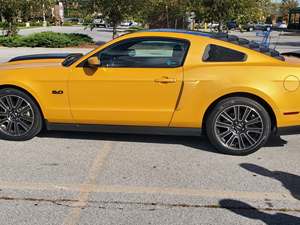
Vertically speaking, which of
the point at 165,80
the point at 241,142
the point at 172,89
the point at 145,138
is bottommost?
the point at 145,138

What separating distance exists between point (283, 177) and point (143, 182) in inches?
60.1

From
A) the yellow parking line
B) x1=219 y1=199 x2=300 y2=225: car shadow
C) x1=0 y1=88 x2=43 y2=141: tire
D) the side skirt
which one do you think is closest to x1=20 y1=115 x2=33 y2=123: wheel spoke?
x1=0 y1=88 x2=43 y2=141: tire

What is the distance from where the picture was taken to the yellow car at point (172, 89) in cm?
532

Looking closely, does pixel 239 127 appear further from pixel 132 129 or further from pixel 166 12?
pixel 166 12

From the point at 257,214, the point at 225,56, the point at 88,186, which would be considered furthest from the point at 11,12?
the point at 257,214

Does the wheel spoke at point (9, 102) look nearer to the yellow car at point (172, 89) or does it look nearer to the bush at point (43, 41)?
the yellow car at point (172, 89)

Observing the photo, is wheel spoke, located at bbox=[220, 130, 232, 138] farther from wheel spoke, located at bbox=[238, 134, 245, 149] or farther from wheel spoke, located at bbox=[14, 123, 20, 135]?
wheel spoke, located at bbox=[14, 123, 20, 135]

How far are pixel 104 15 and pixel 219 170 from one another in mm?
16629

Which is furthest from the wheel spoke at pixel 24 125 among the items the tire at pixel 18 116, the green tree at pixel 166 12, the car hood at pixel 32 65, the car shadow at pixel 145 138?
the green tree at pixel 166 12

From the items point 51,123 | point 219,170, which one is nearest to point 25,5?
point 51,123

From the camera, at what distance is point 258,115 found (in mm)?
5363

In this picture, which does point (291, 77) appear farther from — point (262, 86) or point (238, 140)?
point (238, 140)

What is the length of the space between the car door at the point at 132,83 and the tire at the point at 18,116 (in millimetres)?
556

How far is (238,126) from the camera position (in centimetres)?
545
